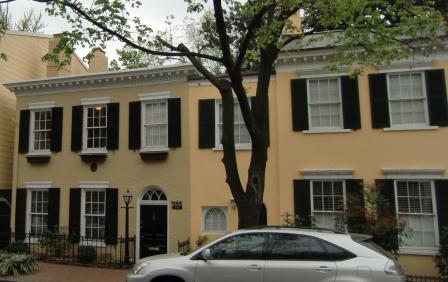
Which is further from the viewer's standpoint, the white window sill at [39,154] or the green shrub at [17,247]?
the white window sill at [39,154]

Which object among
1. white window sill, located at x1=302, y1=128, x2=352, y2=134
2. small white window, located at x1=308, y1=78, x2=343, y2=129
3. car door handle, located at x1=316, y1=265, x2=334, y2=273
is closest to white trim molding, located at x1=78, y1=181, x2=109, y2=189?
white window sill, located at x1=302, y1=128, x2=352, y2=134

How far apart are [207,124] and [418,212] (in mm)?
7414

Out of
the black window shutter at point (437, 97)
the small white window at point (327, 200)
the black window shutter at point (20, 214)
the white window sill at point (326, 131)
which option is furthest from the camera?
the black window shutter at point (20, 214)

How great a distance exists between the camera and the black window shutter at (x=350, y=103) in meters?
14.2

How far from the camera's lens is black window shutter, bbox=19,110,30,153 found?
715 inches

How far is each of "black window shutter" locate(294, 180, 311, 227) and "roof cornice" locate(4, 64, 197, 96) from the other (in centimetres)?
565

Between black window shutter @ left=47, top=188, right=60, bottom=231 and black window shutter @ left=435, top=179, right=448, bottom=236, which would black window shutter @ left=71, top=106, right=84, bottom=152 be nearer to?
black window shutter @ left=47, top=188, right=60, bottom=231

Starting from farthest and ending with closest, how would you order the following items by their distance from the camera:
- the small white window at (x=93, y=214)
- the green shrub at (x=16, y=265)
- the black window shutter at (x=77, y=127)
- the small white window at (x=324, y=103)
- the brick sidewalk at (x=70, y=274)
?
the black window shutter at (x=77, y=127), the small white window at (x=93, y=214), the small white window at (x=324, y=103), the green shrub at (x=16, y=265), the brick sidewalk at (x=70, y=274)

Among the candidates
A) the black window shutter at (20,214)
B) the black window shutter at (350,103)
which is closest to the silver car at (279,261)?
the black window shutter at (350,103)

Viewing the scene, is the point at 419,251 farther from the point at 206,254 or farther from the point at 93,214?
the point at 93,214

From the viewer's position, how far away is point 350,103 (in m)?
14.3

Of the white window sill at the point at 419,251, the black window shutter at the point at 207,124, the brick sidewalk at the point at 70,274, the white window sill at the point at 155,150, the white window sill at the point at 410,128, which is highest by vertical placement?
the black window shutter at the point at 207,124

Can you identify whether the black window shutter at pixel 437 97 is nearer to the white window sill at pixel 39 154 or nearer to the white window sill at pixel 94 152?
the white window sill at pixel 94 152

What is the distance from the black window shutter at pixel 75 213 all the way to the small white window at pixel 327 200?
29.1 feet
